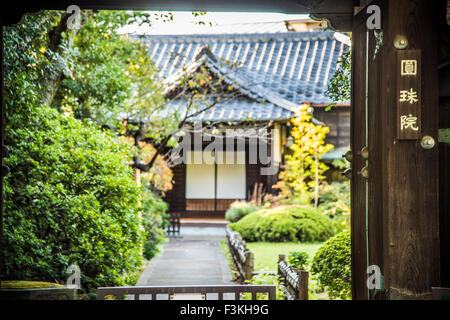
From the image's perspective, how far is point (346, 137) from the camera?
16047 mm

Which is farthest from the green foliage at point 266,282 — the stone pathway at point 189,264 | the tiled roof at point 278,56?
the tiled roof at point 278,56

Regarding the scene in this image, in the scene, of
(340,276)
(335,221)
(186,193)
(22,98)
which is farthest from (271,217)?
(22,98)

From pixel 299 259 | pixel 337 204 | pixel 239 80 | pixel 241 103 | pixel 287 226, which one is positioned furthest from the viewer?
pixel 239 80

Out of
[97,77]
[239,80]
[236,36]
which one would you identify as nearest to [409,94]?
[97,77]

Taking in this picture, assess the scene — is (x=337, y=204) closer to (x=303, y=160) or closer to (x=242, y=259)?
(x=303, y=160)

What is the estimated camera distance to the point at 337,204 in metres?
12.9

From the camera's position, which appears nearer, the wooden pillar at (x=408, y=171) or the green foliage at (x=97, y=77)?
the wooden pillar at (x=408, y=171)

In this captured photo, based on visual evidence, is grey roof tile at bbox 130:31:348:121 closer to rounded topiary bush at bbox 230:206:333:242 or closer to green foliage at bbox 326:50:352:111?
rounded topiary bush at bbox 230:206:333:242

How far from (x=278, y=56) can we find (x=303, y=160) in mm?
5772

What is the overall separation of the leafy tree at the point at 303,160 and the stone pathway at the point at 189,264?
98.9 inches

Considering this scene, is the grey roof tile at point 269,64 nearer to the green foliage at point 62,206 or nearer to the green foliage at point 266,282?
the green foliage at point 266,282

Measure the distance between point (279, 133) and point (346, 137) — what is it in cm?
239

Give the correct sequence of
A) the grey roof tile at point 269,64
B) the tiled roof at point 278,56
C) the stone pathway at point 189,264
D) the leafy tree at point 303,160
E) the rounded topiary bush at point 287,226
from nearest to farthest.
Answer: the stone pathway at point 189,264 < the rounded topiary bush at point 287,226 < the leafy tree at point 303,160 < the grey roof tile at point 269,64 < the tiled roof at point 278,56

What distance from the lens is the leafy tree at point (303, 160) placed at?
14218mm
